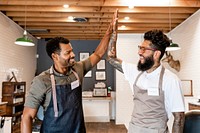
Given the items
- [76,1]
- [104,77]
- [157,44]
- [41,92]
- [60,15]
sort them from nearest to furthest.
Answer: [41,92]
[157,44]
[76,1]
[60,15]
[104,77]

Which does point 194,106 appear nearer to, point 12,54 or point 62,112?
point 62,112

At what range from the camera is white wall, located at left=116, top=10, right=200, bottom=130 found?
17.8 ft

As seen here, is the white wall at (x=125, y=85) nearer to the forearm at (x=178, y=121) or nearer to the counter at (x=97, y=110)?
the counter at (x=97, y=110)

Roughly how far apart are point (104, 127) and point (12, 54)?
356 centimetres

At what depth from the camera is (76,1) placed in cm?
484

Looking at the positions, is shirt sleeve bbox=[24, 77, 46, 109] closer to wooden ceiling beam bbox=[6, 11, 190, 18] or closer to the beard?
the beard

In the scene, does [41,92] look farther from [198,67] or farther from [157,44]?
[198,67]

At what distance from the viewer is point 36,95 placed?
1.62 m

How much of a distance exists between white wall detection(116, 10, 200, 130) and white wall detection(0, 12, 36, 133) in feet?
10.5

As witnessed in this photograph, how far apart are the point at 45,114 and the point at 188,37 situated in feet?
17.2

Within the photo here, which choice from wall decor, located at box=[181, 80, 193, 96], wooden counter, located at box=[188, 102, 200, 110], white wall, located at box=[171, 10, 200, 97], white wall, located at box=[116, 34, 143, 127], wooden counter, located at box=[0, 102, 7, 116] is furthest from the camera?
white wall, located at box=[116, 34, 143, 127]

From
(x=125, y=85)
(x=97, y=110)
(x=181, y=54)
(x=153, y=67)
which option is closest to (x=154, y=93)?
(x=153, y=67)

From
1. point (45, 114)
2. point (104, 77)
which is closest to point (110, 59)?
point (45, 114)

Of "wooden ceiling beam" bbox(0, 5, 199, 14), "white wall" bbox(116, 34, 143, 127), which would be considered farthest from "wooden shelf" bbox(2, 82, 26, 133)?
"white wall" bbox(116, 34, 143, 127)
